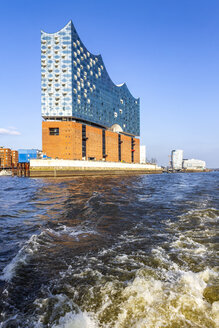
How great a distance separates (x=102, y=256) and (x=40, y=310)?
2.16m

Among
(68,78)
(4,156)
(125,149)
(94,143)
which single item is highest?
(68,78)

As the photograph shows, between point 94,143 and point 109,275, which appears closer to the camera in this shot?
point 109,275

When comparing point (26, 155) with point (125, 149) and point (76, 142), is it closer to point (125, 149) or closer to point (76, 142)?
point (76, 142)

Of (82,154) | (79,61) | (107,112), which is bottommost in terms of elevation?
(82,154)

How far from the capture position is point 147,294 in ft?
11.9

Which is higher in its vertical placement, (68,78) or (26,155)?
(68,78)

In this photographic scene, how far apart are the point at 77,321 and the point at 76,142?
66308mm

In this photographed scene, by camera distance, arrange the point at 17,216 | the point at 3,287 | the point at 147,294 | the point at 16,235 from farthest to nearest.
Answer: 1. the point at 17,216
2. the point at 16,235
3. the point at 3,287
4. the point at 147,294

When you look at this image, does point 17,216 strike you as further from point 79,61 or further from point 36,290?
point 79,61

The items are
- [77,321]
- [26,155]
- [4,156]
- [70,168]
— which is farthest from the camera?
[4,156]

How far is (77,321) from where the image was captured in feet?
10.2

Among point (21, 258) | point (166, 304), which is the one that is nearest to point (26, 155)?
point (21, 258)

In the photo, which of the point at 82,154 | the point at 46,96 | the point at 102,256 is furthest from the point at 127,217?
the point at 46,96

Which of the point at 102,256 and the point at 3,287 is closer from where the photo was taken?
the point at 3,287
